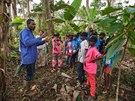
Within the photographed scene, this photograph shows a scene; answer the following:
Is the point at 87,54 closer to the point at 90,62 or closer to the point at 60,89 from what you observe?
the point at 90,62

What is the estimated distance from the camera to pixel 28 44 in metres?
4.44

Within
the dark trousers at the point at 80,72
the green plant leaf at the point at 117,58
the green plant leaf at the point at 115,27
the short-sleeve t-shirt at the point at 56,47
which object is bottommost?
the dark trousers at the point at 80,72

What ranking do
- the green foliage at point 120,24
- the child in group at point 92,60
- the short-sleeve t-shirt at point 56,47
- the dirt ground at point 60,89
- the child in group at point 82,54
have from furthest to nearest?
the short-sleeve t-shirt at point 56,47 → the child in group at point 82,54 → the dirt ground at point 60,89 → the child in group at point 92,60 → the green foliage at point 120,24

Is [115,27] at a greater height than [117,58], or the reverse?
[115,27]

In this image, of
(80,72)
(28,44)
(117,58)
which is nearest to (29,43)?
(28,44)

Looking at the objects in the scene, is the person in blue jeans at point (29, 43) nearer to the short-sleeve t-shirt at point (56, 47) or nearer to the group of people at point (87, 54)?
the group of people at point (87, 54)

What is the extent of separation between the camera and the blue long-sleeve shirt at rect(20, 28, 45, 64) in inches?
175

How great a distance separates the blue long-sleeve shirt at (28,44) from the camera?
4.45 meters

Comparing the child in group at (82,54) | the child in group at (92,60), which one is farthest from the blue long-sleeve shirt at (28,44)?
the child in group at (82,54)

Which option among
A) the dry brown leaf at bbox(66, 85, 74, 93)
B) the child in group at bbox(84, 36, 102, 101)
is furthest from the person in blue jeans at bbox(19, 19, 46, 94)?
the dry brown leaf at bbox(66, 85, 74, 93)

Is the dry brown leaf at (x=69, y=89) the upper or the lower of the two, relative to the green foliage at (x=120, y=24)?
lower

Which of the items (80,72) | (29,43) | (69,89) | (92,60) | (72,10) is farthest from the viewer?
(80,72)

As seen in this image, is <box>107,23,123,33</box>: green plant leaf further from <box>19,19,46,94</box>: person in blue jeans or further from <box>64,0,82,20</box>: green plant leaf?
<box>19,19,46,94</box>: person in blue jeans

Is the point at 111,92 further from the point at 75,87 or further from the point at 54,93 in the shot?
the point at 54,93
